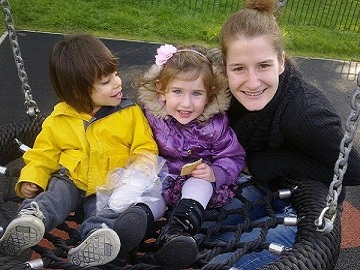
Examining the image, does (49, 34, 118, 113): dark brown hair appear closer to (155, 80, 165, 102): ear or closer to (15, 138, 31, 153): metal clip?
(155, 80, 165, 102): ear

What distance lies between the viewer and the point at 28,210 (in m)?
1.62

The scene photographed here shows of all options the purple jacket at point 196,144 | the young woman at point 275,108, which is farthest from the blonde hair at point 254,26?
the purple jacket at point 196,144

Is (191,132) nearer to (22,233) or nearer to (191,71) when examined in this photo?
(191,71)

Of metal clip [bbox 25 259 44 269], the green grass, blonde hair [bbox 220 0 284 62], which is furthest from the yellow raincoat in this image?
the green grass

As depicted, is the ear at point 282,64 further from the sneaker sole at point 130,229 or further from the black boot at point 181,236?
the sneaker sole at point 130,229

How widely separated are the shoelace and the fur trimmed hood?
0.55m

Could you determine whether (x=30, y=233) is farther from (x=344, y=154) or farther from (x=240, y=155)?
(x=344, y=154)

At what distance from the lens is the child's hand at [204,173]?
183 cm

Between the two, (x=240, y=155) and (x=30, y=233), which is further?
(x=240, y=155)

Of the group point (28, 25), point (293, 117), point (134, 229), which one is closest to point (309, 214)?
point (293, 117)

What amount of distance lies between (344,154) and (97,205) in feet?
2.74

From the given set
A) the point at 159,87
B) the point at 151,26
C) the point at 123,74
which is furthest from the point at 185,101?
the point at 151,26

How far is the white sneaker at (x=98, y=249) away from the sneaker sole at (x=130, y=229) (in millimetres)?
80

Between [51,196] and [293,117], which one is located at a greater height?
[293,117]
